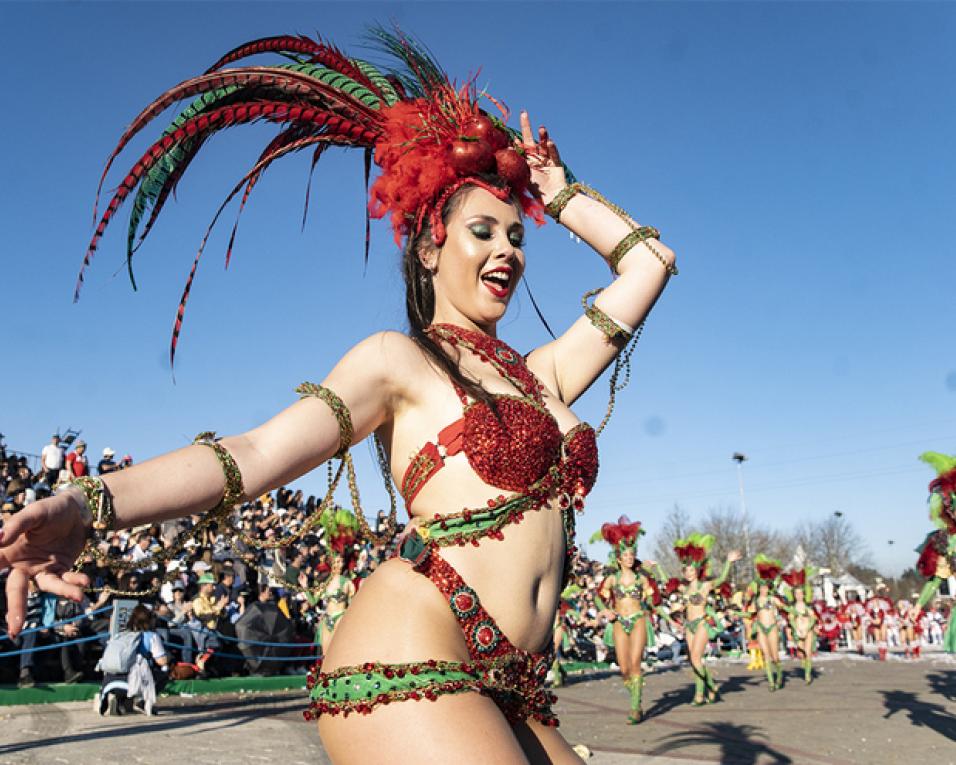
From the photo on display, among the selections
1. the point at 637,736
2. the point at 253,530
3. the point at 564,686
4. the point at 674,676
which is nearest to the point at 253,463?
the point at 637,736

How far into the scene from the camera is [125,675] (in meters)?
10.8

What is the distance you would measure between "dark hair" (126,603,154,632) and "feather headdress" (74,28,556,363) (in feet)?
32.0

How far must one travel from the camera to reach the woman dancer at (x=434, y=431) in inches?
71.7

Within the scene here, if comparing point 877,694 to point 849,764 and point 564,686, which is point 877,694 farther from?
point 849,764

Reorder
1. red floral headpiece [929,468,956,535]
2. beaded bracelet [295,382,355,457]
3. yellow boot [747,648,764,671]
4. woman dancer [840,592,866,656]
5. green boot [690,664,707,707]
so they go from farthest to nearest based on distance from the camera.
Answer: woman dancer [840,592,866,656]
yellow boot [747,648,764,671]
green boot [690,664,707,707]
red floral headpiece [929,468,956,535]
beaded bracelet [295,382,355,457]

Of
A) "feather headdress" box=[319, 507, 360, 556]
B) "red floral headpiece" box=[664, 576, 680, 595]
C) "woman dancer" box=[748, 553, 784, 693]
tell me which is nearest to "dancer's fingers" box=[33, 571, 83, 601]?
"feather headdress" box=[319, 507, 360, 556]

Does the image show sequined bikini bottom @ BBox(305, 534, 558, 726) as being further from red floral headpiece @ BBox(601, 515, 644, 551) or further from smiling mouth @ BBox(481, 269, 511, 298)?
red floral headpiece @ BBox(601, 515, 644, 551)

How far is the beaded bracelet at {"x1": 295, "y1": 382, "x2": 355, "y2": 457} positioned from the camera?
204 centimetres

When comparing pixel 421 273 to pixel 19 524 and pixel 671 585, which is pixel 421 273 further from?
pixel 671 585

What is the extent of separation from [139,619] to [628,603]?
670 cm

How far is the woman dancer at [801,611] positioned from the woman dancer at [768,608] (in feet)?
0.88

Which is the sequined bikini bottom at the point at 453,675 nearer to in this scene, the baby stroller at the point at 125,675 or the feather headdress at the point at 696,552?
the baby stroller at the point at 125,675

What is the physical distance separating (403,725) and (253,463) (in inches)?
25.2

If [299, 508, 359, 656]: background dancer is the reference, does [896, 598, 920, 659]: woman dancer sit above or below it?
below
